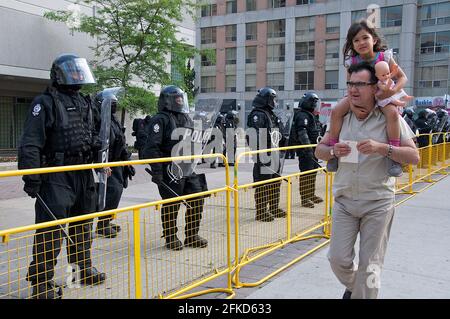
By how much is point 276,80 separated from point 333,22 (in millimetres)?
8158

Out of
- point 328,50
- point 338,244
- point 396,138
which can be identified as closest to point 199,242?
point 338,244

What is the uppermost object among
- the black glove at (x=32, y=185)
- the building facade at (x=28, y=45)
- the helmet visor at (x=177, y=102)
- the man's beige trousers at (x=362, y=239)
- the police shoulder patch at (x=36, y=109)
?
the building facade at (x=28, y=45)

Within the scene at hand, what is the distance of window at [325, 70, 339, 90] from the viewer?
4519 centimetres

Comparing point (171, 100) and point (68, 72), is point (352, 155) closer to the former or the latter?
point (68, 72)

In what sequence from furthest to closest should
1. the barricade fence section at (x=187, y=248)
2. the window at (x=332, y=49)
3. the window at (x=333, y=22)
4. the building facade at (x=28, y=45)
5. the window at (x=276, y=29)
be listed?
the window at (x=276, y=29)
the window at (x=332, y=49)
the window at (x=333, y=22)
the building facade at (x=28, y=45)
the barricade fence section at (x=187, y=248)

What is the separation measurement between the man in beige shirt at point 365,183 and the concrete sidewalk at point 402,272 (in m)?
0.91

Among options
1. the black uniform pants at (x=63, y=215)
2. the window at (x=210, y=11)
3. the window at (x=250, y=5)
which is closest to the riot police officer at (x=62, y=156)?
the black uniform pants at (x=63, y=215)

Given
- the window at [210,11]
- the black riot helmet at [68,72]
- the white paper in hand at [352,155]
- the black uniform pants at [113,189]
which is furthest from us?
the window at [210,11]

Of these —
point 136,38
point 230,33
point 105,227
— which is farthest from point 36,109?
point 230,33

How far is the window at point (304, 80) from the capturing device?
46719mm

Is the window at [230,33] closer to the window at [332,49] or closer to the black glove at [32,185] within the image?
the window at [332,49]

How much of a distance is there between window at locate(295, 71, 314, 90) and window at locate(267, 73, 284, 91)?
1.75m

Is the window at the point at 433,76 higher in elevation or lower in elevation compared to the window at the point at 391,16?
lower

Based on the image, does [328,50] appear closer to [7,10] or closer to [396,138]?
[7,10]
